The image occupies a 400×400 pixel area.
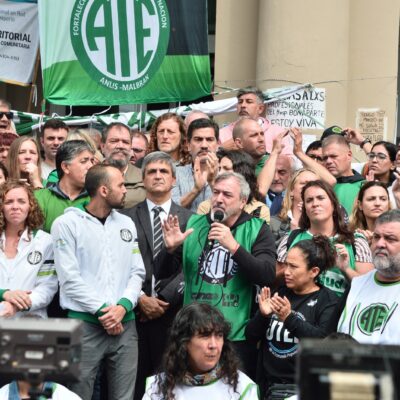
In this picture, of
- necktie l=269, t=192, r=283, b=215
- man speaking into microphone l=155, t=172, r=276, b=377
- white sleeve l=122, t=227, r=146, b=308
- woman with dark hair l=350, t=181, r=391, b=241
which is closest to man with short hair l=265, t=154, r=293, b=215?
necktie l=269, t=192, r=283, b=215

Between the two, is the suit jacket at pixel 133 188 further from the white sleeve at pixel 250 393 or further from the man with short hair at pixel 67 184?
the white sleeve at pixel 250 393

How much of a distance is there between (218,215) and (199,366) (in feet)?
4.31

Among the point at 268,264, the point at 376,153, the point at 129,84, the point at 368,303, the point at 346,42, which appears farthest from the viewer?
the point at 346,42

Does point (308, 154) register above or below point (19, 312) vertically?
above

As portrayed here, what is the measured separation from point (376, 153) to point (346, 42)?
340 cm

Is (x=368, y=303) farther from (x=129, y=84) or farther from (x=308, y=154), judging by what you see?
(x=129, y=84)

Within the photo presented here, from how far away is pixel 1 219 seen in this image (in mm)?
8031

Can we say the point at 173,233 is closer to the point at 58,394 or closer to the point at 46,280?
the point at 46,280

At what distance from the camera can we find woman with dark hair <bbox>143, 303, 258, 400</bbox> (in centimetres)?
686

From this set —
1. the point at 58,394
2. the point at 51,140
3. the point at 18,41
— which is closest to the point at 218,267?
the point at 58,394

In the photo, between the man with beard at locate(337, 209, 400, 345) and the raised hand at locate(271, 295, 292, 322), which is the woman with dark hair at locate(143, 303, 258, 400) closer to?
the raised hand at locate(271, 295, 292, 322)

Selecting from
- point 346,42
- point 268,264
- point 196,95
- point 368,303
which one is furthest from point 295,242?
point 346,42

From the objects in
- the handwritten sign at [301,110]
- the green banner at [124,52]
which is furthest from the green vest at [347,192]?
the green banner at [124,52]

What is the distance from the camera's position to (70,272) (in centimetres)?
776
